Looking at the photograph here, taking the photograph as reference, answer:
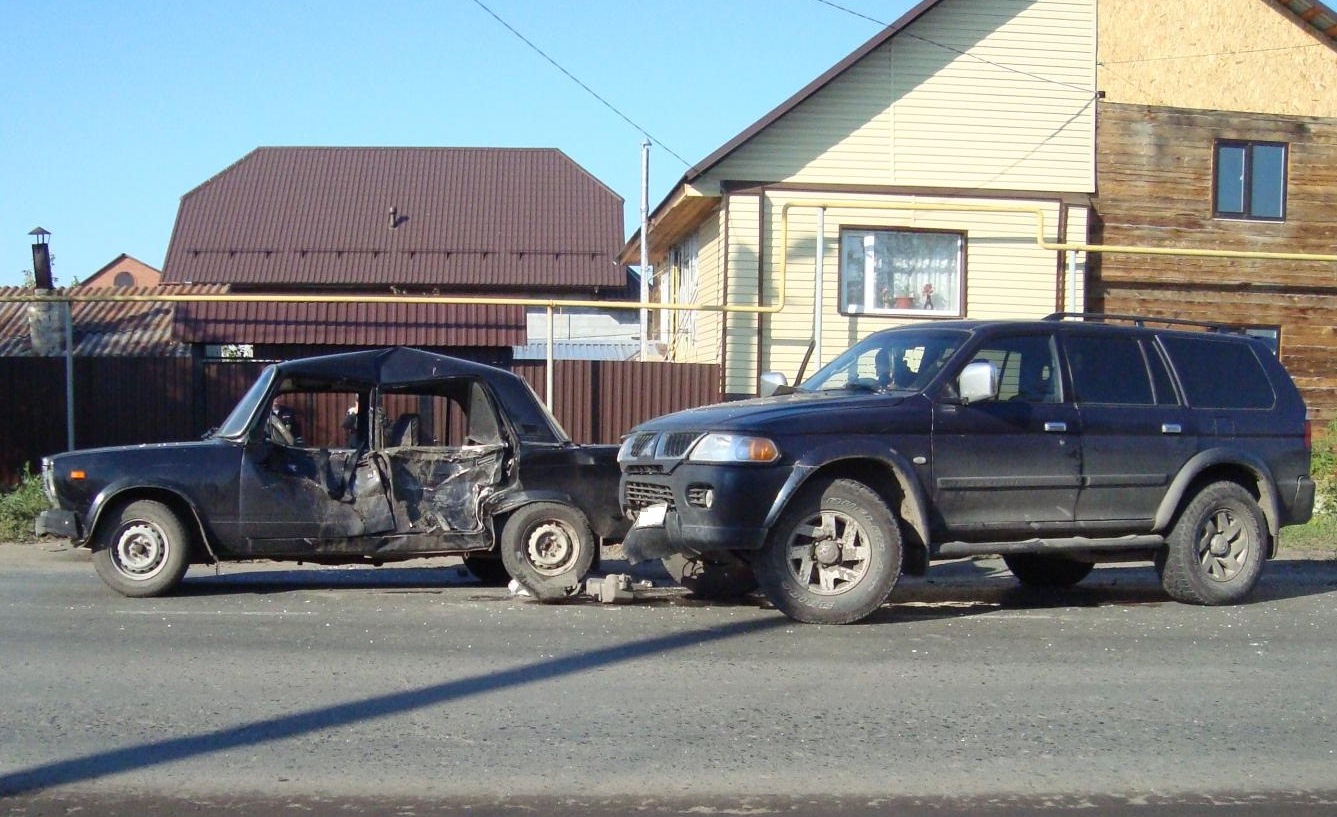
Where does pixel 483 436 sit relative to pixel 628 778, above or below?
above

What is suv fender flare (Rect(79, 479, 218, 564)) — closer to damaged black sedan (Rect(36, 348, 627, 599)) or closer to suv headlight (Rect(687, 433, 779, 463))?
damaged black sedan (Rect(36, 348, 627, 599))

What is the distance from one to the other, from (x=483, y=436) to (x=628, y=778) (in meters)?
5.37

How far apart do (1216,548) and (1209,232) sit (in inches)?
432

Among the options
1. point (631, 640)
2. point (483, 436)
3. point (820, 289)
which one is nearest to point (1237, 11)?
point (820, 289)

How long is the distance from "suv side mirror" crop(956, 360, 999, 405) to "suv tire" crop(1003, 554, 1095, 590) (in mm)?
2190

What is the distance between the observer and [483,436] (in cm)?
1020

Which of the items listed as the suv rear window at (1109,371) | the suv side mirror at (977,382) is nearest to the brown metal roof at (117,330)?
the suv rear window at (1109,371)

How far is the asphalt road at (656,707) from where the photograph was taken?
4973mm

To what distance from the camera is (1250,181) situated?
19.1 meters

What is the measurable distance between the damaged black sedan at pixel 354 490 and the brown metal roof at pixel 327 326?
30.3 feet

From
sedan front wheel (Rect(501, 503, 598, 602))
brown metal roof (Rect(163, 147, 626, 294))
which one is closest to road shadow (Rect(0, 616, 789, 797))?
sedan front wheel (Rect(501, 503, 598, 602))

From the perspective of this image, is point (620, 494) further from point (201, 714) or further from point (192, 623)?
point (201, 714)

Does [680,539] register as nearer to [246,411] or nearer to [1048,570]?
[1048,570]

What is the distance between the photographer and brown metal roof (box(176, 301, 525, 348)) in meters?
19.3
